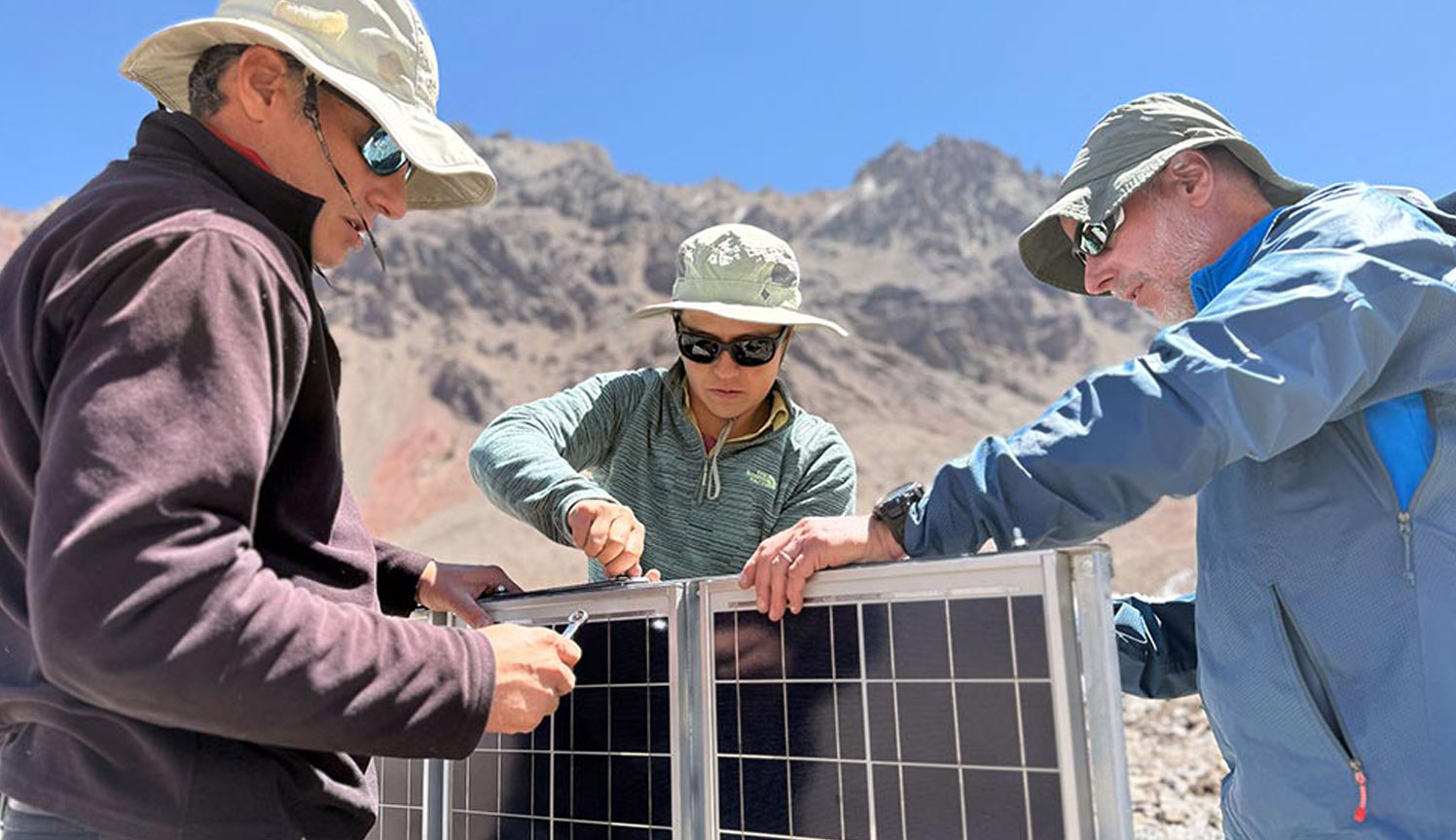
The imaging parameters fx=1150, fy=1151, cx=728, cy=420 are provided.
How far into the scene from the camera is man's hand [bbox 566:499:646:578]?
287 cm

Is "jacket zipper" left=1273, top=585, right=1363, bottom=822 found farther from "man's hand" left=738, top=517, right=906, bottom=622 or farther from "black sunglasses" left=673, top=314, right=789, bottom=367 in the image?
"black sunglasses" left=673, top=314, right=789, bottom=367

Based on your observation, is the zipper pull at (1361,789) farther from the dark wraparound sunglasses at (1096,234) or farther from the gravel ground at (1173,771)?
the gravel ground at (1173,771)

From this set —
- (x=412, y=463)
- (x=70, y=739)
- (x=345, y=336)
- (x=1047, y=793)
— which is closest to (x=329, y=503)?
(x=70, y=739)

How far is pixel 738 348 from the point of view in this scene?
387 centimetres

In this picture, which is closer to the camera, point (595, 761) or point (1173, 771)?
point (595, 761)

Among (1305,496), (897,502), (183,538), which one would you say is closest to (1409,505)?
(1305,496)

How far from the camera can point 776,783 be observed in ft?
7.63

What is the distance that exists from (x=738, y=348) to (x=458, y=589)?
134cm

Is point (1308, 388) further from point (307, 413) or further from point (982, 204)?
point (982, 204)

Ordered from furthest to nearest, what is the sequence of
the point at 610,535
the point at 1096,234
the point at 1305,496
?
the point at 1096,234, the point at 610,535, the point at 1305,496

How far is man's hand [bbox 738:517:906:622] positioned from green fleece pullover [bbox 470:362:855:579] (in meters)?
1.42

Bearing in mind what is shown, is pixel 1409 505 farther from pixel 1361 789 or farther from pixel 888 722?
pixel 888 722

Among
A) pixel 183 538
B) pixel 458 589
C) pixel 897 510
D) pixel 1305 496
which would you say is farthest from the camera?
pixel 458 589

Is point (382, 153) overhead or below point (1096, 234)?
below
